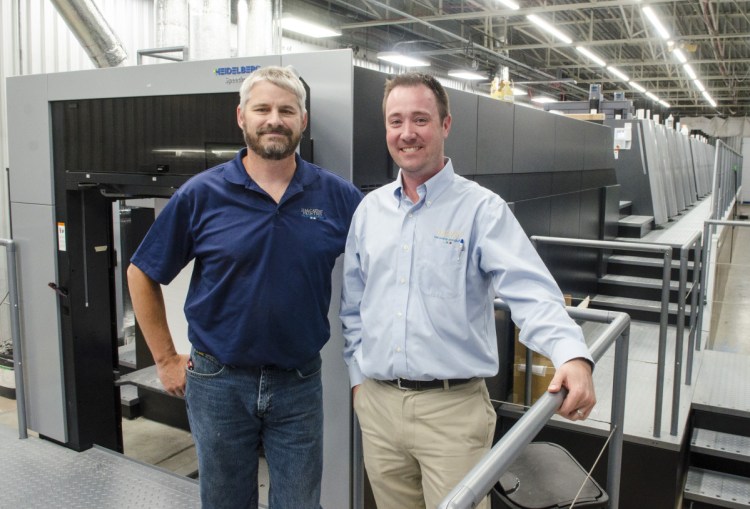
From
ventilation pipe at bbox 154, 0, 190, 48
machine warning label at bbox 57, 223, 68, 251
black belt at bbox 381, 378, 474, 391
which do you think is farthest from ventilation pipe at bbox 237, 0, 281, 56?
black belt at bbox 381, 378, 474, 391

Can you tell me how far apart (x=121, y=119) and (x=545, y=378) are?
2.87 meters

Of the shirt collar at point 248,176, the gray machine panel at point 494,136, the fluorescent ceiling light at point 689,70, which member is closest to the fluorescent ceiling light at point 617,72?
the fluorescent ceiling light at point 689,70

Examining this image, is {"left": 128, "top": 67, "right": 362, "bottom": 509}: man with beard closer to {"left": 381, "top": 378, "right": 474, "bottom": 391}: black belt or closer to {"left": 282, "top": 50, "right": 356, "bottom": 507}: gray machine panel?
{"left": 381, "top": 378, "right": 474, "bottom": 391}: black belt

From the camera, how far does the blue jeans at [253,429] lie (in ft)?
6.31

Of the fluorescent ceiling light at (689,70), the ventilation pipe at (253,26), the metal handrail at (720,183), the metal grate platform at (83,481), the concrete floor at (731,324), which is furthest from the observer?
the fluorescent ceiling light at (689,70)

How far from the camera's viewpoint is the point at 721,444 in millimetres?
4070

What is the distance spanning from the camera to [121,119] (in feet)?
9.77

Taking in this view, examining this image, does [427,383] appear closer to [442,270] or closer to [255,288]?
[442,270]

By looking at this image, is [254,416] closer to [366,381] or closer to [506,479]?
[366,381]

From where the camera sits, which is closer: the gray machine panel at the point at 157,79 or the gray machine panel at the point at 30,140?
the gray machine panel at the point at 157,79

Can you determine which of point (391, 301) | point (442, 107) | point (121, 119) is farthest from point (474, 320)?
point (121, 119)

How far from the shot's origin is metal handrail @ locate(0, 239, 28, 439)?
3.37 m

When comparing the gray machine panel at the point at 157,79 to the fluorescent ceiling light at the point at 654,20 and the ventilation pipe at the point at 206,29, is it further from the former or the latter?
the fluorescent ceiling light at the point at 654,20

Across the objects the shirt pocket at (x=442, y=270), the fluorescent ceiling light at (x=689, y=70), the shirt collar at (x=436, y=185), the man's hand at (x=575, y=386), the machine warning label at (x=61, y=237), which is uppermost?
the fluorescent ceiling light at (x=689, y=70)
